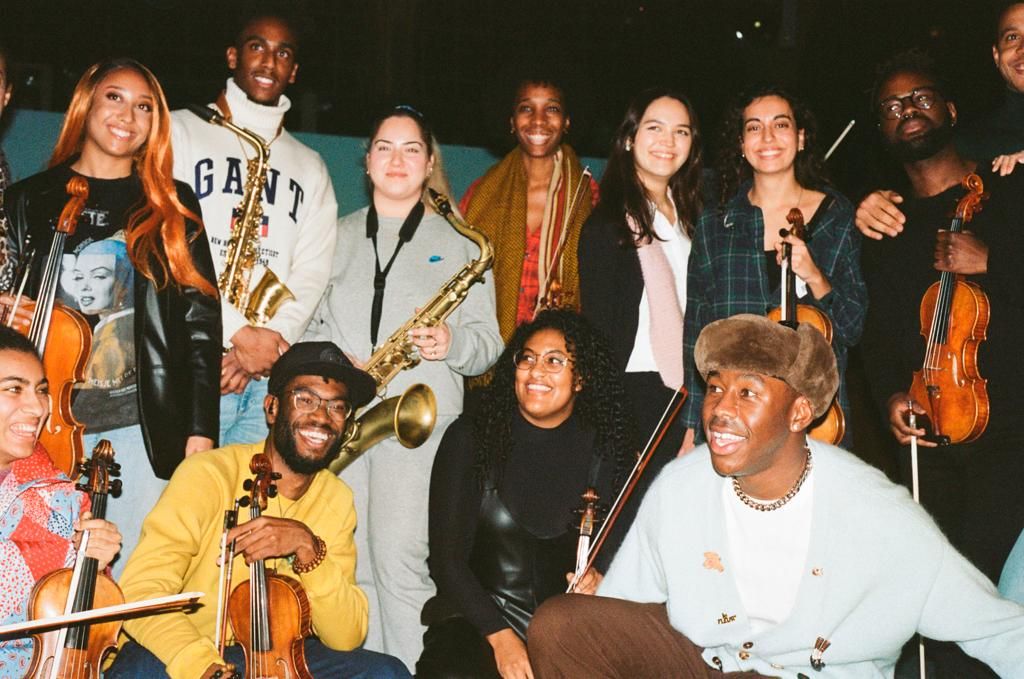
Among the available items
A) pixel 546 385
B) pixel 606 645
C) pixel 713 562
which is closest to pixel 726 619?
pixel 713 562

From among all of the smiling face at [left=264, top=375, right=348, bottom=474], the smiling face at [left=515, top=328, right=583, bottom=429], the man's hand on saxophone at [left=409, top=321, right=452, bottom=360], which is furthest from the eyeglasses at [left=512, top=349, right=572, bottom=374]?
the smiling face at [left=264, top=375, right=348, bottom=474]

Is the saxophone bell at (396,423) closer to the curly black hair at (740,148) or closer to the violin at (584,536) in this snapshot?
the violin at (584,536)

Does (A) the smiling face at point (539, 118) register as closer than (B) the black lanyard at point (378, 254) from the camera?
No

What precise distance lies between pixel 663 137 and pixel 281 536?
2.00 meters

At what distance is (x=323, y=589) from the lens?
333 centimetres

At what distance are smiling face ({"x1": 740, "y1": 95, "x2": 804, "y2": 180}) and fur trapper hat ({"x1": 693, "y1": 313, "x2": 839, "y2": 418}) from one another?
1.09m

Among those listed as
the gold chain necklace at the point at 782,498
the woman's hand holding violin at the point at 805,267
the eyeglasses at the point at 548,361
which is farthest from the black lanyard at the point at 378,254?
the gold chain necklace at the point at 782,498

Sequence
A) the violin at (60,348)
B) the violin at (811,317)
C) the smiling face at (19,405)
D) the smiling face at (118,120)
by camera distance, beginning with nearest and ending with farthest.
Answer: the smiling face at (19,405), the violin at (60,348), the violin at (811,317), the smiling face at (118,120)

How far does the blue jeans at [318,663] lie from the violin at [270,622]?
10 centimetres

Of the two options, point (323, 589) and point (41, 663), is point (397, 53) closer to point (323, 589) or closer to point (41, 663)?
point (323, 589)

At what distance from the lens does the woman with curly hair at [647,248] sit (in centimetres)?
408

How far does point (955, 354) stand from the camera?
3.59m

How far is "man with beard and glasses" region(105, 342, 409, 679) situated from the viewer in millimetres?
3105

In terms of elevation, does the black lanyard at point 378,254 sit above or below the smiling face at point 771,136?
below
